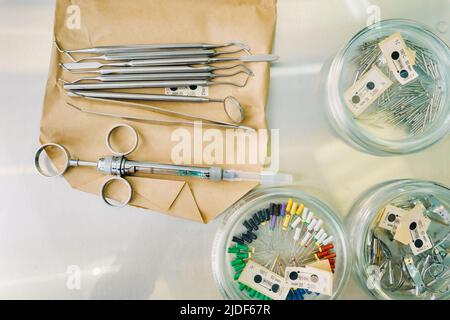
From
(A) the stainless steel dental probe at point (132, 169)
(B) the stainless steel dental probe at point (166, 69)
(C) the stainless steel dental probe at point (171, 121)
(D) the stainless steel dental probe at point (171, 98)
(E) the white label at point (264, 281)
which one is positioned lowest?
(E) the white label at point (264, 281)

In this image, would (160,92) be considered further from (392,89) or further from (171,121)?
(392,89)

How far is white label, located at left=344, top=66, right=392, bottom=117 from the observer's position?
3.05ft

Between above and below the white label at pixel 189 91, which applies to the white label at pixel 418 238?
below

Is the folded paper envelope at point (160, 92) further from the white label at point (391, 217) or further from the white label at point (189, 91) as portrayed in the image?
the white label at point (391, 217)

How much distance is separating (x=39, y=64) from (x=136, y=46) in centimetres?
24

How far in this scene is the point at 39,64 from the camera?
0.97 metres

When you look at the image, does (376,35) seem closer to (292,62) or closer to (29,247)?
(292,62)

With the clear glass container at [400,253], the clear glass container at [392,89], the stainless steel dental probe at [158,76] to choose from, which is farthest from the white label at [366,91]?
the stainless steel dental probe at [158,76]

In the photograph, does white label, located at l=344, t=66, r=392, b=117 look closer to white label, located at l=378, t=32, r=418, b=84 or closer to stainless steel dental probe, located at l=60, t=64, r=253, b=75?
white label, located at l=378, t=32, r=418, b=84

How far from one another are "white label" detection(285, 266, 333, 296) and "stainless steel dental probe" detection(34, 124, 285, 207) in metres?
0.20

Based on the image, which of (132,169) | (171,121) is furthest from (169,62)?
(132,169)

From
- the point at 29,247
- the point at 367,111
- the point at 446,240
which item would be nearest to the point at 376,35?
the point at 367,111

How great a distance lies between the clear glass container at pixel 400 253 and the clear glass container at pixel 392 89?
104 mm

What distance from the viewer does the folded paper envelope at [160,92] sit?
0.92 m
